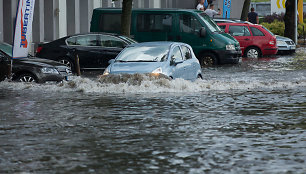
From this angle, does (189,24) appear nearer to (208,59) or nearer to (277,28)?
(208,59)

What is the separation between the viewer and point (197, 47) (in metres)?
28.7

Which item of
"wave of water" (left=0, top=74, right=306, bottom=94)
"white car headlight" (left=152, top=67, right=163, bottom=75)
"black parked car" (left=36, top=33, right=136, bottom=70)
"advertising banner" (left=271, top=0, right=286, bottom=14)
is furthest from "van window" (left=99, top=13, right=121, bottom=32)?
"advertising banner" (left=271, top=0, right=286, bottom=14)

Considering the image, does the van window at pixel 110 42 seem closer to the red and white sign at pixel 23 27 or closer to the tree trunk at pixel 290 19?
the red and white sign at pixel 23 27

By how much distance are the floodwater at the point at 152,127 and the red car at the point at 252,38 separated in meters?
14.0

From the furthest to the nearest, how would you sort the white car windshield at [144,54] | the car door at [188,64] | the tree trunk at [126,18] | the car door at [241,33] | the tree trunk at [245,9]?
the tree trunk at [245,9] → the car door at [241,33] → the tree trunk at [126,18] → the car door at [188,64] → the white car windshield at [144,54]

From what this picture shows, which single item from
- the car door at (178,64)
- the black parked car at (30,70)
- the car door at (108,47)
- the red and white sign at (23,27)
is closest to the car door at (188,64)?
the car door at (178,64)

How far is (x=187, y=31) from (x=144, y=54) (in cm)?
1085

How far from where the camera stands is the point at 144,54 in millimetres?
18188

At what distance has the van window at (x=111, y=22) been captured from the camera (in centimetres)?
2945

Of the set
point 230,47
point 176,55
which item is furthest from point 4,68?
point 230,47

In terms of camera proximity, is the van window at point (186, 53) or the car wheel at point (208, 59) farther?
the car wheel at point (208, 59)

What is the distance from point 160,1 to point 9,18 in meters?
29.8

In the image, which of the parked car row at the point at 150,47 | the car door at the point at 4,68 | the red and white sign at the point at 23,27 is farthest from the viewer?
the red and white sign at the point at 23,27

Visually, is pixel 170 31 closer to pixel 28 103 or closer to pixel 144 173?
pixel 28 103
